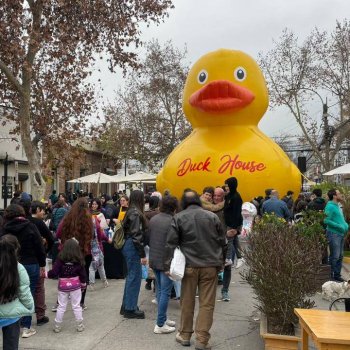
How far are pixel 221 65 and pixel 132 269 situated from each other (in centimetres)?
838

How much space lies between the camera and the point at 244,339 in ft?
17.4

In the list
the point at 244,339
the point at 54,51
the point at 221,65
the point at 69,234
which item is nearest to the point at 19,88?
the point at 54,51

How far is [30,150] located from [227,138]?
6.56 meters

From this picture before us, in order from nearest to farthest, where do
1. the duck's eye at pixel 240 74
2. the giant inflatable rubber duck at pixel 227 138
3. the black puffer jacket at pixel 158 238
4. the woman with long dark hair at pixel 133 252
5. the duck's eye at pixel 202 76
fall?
the black puffer jacket at pixel 158 238, the woman with long dark hair at pixel 133 252, the giant inflatable rubber duck at pixel 227 138, the duck's eye at pixel 240 74, the duck's eye at pixel 202 76

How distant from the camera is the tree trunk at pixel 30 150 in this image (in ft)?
49.2

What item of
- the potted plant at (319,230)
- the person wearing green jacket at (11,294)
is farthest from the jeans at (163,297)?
the potted plant at (319,230)

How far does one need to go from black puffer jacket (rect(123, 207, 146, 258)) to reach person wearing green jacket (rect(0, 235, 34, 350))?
1.99m

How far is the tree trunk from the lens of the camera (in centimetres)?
1498

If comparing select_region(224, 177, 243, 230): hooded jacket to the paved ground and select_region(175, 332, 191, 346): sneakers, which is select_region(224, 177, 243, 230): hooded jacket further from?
select_region(175, 332, 191, 346): sneakers

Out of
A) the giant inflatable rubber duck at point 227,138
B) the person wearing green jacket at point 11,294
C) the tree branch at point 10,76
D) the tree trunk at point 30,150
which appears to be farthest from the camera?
the tree trunk at point 30,150

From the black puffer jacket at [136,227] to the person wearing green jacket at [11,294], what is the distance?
1992 millimetres

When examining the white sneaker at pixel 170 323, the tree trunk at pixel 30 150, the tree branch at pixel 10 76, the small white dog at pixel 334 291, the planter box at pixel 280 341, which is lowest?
the white sneaker at pixel 170 323

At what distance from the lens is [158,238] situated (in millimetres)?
5828

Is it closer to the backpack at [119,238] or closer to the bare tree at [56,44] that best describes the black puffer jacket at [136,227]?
the backpack at [119,238]
